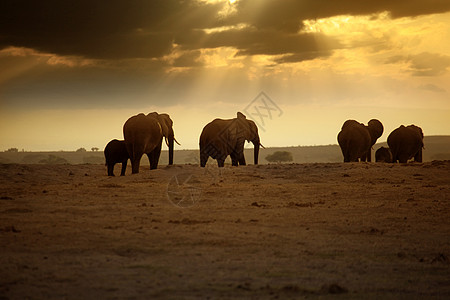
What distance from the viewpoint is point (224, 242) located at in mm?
9867

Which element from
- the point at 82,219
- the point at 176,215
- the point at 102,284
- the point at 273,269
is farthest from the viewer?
the point at 176,215

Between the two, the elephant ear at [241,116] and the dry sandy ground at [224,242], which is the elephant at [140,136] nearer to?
the elephant ear at [241,116]

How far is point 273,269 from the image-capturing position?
321 inches

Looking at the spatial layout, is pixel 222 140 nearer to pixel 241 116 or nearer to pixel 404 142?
pixel 241 116

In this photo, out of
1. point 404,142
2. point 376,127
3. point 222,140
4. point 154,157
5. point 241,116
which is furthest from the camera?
point 376,127

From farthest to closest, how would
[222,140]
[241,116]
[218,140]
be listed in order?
[241,116] < [222,140] < [218,140]

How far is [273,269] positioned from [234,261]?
0.65 metres

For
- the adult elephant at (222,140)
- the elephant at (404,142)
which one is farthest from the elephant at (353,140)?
the adult elephant at (222,140)

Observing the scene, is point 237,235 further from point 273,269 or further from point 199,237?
point 273,269

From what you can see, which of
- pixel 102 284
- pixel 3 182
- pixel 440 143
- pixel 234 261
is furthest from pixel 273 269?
pixel 440 143

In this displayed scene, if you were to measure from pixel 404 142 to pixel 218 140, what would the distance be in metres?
12.1

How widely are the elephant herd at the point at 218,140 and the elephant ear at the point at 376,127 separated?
2.48 metres

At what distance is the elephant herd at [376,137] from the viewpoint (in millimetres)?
31406

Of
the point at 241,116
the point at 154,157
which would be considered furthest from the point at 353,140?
the point at 154,157
